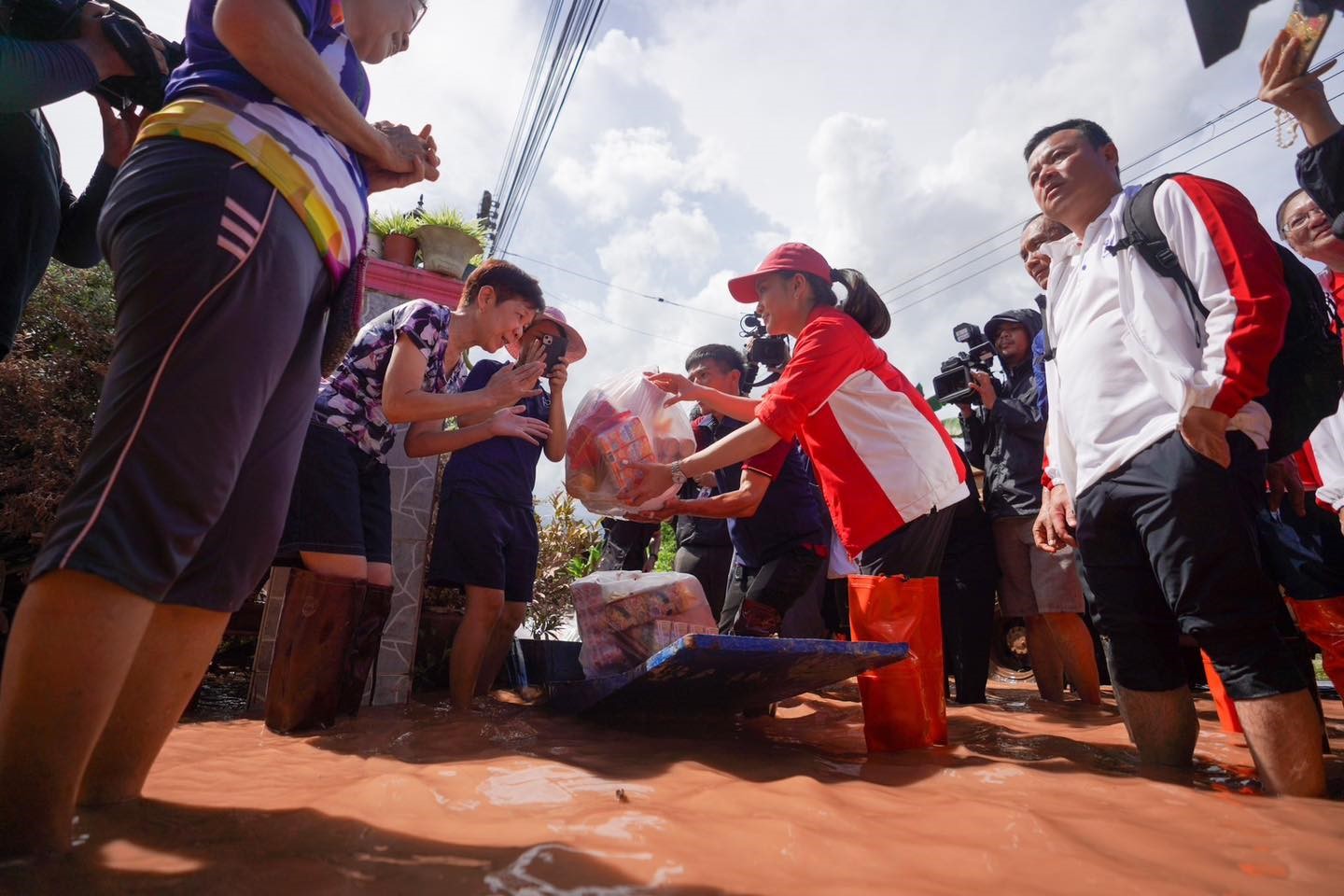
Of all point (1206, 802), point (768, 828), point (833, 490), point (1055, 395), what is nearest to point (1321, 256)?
point (1055, 395)

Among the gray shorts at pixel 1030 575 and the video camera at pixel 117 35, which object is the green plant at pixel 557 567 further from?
the video camera at pixel 117 35

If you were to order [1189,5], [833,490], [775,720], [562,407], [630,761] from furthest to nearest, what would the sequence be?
[562,407], [775,720], [833,490], [630,761], [1189,5]

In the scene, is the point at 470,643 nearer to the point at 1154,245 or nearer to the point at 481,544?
the point at 481,544

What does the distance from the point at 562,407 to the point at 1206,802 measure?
275cm

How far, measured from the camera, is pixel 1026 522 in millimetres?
3914

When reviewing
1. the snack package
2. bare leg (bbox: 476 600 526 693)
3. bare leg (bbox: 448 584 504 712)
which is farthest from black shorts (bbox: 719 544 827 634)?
bare leg (bbox: 448 584 504 712)

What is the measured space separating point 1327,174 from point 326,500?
3113mm

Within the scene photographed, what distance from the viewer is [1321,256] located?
2.77 m

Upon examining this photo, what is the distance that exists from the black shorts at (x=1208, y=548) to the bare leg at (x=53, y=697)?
215cm

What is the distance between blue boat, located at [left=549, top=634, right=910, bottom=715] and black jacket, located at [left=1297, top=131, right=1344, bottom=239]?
165 centimetres

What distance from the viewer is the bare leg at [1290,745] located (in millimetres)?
1676

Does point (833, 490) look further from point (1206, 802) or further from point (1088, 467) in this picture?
point (1206, 802)

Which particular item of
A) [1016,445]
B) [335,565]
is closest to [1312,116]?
[1016,445]

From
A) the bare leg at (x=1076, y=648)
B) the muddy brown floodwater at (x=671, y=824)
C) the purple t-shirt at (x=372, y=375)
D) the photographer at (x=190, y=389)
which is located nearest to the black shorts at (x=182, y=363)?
the photographer at (x=190, y=389)
